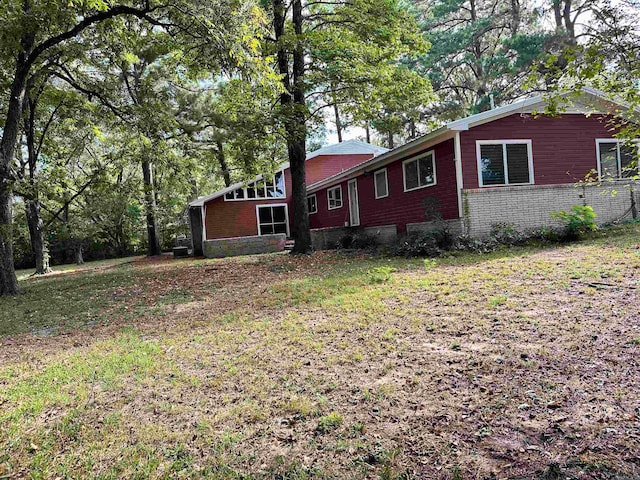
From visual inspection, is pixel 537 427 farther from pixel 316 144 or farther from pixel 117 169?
pixel 316 144

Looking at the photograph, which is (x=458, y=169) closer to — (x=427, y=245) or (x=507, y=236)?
(x=507, y=236)

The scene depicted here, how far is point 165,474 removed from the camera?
2.17 metres

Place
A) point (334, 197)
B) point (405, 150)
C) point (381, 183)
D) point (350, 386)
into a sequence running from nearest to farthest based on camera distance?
1. point (350, 386)
2. point (405, 150)
3. point (381, 183)
4. point (334, 197)

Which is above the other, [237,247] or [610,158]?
[610,158]

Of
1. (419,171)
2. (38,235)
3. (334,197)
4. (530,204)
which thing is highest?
(419,171)

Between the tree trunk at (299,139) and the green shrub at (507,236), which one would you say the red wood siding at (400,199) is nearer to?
the green shrub at (507,236)

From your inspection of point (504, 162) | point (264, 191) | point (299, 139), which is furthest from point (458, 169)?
point (264, 191)

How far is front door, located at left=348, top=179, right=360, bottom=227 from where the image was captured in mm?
16656

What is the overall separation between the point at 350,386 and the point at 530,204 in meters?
10.0

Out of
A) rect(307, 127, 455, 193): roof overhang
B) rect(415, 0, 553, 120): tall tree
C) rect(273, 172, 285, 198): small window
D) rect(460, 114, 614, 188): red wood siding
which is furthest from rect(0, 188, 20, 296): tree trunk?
rect(415, 0, 553, 120): tall tree

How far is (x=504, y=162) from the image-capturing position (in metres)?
11.0

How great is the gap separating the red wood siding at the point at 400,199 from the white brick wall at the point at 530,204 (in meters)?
0.58

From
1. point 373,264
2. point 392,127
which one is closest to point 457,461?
point 373,264

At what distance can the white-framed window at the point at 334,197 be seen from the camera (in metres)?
18.2
